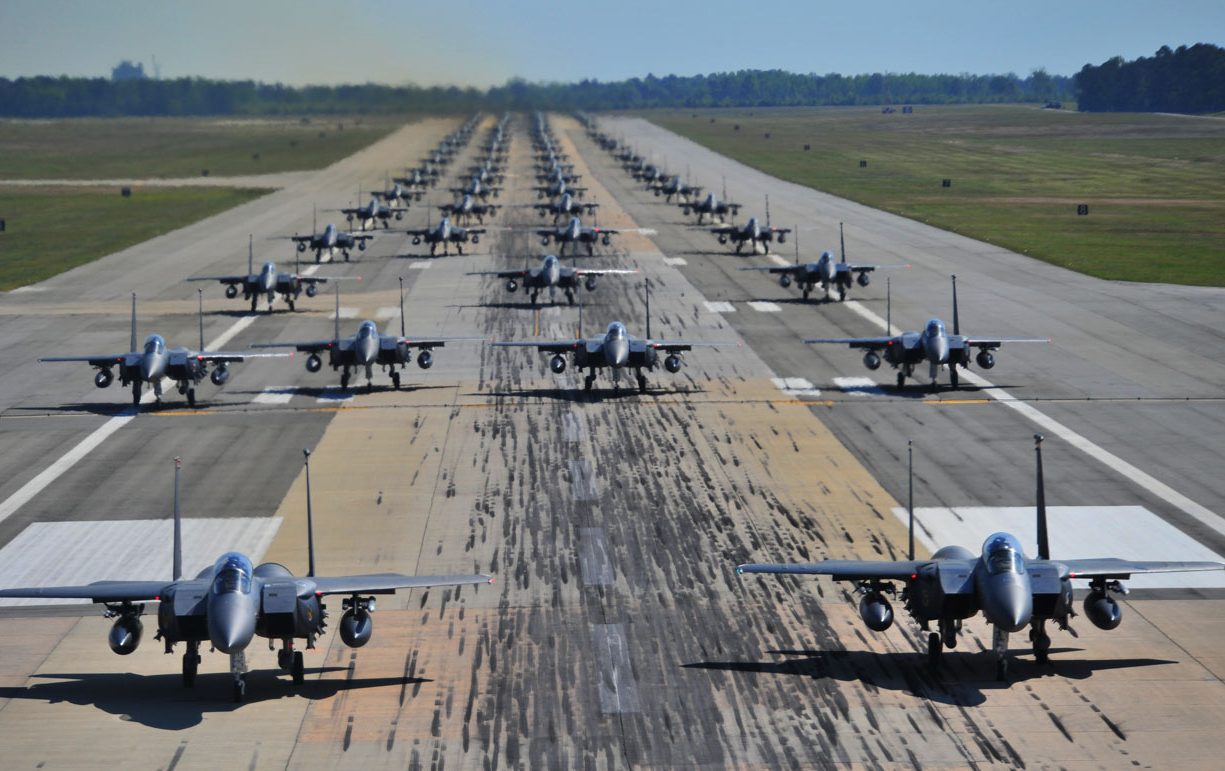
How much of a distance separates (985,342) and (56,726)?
51219 mm

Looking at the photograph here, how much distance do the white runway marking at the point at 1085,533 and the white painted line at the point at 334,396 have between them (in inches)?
1229

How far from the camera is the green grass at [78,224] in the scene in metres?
130

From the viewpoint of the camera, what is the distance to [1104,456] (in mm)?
57688

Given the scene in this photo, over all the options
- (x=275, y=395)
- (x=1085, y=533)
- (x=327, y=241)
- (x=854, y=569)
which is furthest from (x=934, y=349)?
(x=327, y=241)

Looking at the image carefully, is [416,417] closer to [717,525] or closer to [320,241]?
[717,525]

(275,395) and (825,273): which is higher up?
(825,273)

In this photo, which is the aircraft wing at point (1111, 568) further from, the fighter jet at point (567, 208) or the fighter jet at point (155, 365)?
the fighter jet at point (567, 208)

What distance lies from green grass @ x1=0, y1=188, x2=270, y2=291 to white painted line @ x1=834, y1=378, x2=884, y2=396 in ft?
238

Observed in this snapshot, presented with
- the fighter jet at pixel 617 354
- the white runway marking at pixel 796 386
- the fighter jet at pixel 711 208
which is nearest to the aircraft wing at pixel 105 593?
the fighter jet at pixel 617 354

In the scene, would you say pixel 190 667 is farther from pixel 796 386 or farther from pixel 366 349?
pixel 796 386

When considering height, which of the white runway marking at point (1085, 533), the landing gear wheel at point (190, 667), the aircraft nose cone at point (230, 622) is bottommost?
the landing gear wheel at point (190, 667)

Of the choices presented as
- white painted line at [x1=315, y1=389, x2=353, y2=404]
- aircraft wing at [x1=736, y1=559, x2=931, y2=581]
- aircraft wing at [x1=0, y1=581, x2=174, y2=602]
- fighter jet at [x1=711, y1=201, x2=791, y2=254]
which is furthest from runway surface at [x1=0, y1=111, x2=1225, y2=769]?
fighter jet at [x1=711, y1=201, x2=791, y2=254]

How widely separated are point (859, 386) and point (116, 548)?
129 feet

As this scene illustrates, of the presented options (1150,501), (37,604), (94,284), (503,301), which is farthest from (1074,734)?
(94,284)
